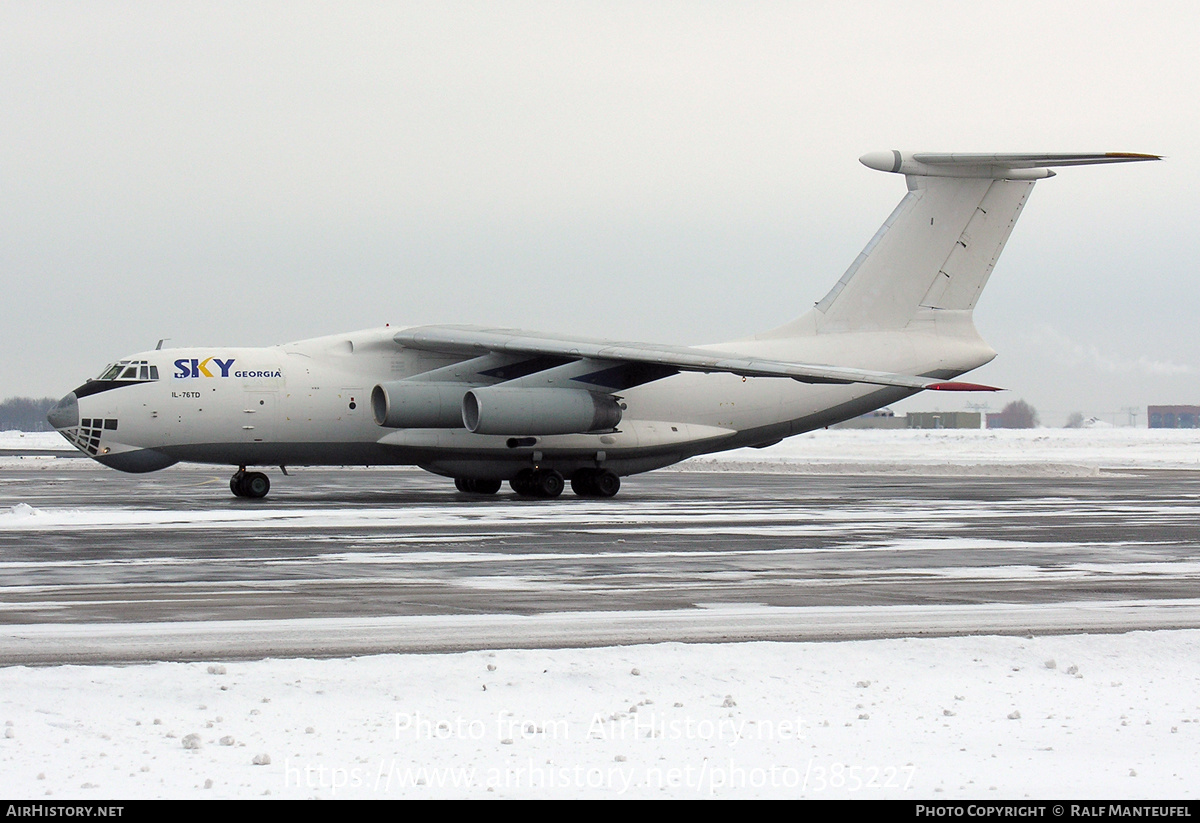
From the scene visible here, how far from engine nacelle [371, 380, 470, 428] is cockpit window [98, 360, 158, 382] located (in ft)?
12.6

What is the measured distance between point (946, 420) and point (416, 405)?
93.0 m

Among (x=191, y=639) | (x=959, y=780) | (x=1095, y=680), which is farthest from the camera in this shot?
(x=191, y=639)

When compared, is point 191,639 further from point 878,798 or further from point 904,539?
point 904,539

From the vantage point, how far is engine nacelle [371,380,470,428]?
2294cm

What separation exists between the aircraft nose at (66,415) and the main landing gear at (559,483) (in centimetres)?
775

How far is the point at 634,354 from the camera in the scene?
22703 mm

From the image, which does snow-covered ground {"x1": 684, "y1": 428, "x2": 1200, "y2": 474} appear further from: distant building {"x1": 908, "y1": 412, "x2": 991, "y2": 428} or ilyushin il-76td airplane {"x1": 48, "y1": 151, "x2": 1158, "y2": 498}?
distant building {"x1": 908, "y1": 412, "x2": 991, "y2": 428}

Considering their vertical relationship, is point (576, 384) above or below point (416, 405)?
above

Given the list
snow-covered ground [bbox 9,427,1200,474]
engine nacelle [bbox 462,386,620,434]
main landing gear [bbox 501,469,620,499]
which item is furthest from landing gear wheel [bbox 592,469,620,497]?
snow-covered ground [bbox 9,427,1200,474]

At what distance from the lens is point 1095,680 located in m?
6.88

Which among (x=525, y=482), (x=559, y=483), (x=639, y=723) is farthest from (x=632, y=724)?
(x=525, y=482)

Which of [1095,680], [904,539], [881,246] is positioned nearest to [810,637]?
[1095,680]

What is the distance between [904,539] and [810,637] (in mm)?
7700

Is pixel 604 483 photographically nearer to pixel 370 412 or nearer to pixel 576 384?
pixel 576 384
